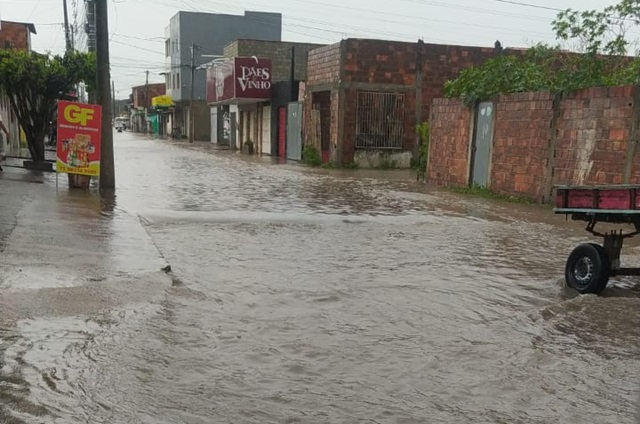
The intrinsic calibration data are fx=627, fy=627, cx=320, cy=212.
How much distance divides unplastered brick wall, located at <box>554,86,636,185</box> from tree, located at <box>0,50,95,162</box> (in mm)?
11866

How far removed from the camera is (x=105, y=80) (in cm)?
1330

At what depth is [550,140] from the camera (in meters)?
13.8

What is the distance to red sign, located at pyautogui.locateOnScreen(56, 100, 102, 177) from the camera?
12.5 m

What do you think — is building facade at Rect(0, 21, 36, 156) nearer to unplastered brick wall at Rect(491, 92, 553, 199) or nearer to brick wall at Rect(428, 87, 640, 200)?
brick wall at Rect(428, 87, 640, 200)

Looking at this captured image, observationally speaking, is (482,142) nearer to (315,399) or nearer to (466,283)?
(466,283)

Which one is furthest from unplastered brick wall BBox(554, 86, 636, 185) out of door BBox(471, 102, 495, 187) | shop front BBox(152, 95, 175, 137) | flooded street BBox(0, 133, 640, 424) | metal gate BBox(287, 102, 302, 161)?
shop front BBox(152, 95, 175, 137)

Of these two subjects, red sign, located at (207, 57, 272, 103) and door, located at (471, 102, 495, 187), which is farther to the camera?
red sign, located at (207, 57, 272, 103)

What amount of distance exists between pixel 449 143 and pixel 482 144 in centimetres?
159

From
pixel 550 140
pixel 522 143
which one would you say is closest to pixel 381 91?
pixel 522 143

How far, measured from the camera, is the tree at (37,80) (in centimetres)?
1541

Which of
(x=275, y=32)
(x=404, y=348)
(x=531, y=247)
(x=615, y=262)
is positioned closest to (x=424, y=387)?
(x=404, y=348)

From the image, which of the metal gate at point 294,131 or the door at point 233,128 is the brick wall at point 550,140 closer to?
the metal gate at point 294,131

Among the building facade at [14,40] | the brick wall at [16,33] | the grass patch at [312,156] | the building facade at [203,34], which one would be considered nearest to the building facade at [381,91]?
the grass patch at [312,156]

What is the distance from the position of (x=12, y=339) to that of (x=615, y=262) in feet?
19.3
